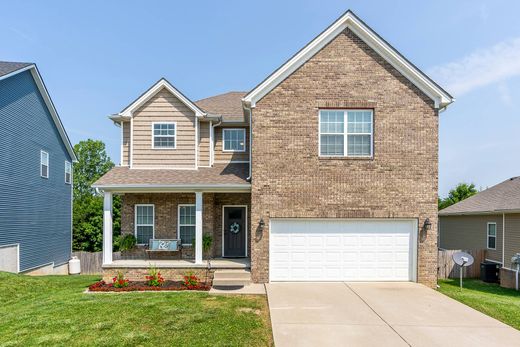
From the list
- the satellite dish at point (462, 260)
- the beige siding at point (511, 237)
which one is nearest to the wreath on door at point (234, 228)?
the satellite dish at point (462, 260)

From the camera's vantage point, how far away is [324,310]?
314 inches

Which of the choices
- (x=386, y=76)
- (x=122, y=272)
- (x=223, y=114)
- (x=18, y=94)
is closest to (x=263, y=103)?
(x=223, y=114)

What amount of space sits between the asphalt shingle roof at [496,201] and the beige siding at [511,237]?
20.8 inches

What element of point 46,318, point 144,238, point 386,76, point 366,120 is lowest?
point 46,318

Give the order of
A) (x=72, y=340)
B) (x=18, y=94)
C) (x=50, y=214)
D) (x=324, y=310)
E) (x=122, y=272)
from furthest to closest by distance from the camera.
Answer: (x=50, y=214) → (x=18, y=94) → (x=122, y=272) → (x=324, y=310) → (x=72, y=340)

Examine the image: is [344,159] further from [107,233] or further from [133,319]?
[107,233]

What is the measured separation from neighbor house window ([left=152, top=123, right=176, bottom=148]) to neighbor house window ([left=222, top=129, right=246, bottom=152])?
206 centimetres

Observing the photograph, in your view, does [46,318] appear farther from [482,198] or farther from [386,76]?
[482,198]

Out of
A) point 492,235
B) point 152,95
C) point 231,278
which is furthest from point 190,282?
point 492,235

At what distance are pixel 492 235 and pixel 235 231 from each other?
12852 millimetres

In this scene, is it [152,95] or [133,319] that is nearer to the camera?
[133,319]

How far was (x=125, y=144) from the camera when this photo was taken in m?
13.1

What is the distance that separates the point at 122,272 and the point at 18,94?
11099 millimetres

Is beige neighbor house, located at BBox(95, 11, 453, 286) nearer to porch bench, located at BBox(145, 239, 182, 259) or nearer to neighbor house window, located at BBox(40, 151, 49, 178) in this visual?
porch bench, located at BBox(145, 239, 182, 259)
